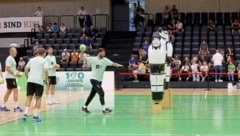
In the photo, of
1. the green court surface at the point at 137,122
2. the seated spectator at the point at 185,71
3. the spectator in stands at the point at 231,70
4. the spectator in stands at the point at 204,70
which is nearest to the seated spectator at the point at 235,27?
the spectator in stands at the point at 231,70

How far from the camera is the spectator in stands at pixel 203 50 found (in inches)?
1150

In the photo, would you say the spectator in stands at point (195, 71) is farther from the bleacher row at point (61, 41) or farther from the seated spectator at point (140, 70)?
the bleacher row at point (61, 41)

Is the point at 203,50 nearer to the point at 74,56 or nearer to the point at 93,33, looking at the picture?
the point at 74,56

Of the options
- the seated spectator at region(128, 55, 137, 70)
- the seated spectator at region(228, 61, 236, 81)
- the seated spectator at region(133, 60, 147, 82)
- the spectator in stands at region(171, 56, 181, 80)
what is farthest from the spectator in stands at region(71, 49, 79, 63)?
the seated spectator at region(228, 61, 236, 81)

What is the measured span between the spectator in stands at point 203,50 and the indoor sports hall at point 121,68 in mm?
55

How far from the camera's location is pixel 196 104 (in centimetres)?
1884

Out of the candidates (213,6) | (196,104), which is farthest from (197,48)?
(196,104)

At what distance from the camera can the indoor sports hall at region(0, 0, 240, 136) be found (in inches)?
555

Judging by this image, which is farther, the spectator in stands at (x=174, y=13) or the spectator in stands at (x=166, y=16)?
the spectator in stands at (x=174, y=13)

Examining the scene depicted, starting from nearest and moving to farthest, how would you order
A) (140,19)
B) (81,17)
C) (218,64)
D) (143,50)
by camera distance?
(218,64) → (143,50) → (140,19) → (81,17)

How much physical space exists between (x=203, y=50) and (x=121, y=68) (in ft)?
15.2

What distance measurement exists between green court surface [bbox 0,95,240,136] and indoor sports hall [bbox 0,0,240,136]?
3cm

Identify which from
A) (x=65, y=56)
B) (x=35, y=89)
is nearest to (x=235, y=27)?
(x=65, y=56)

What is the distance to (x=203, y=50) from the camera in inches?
1172
